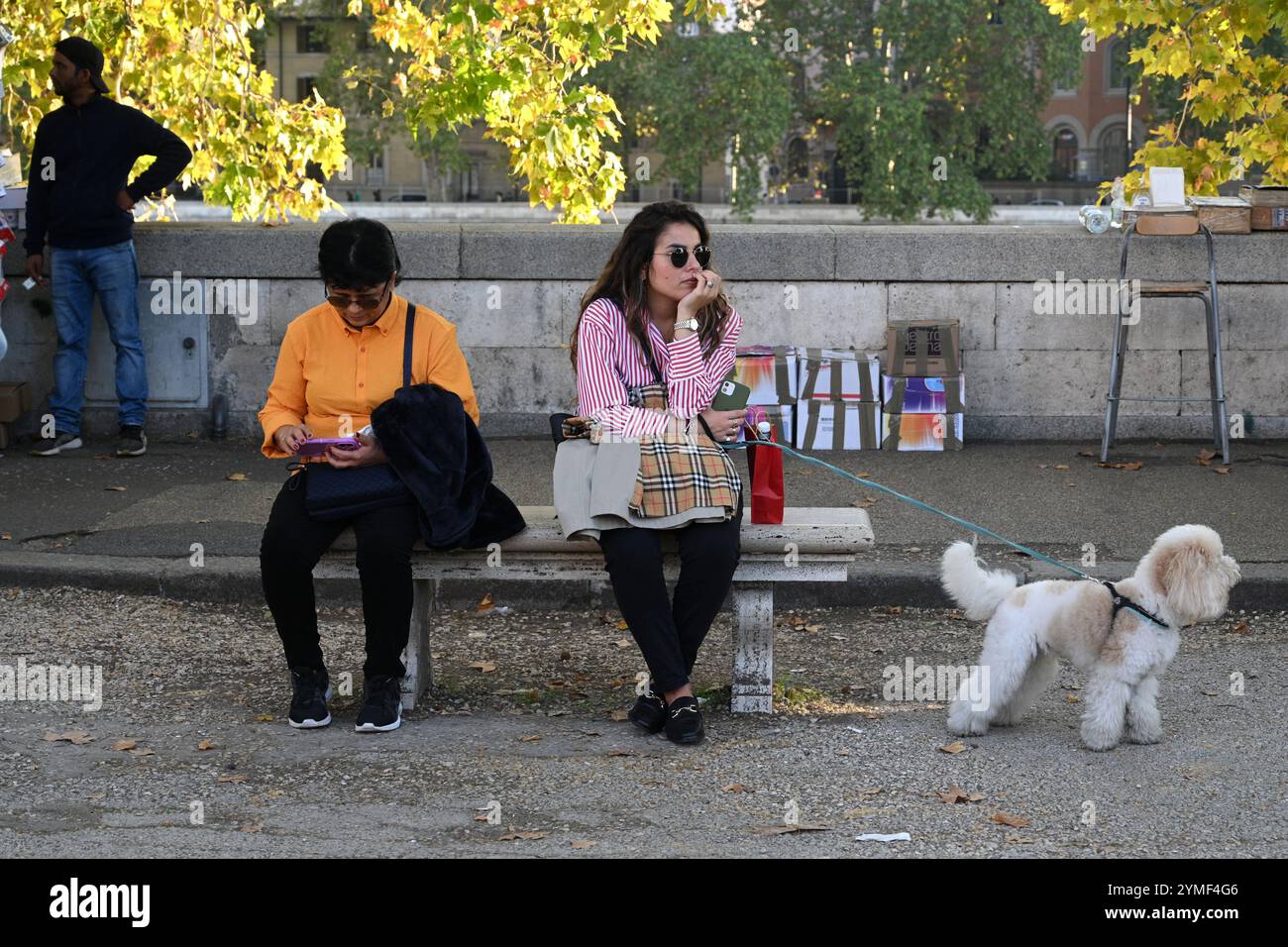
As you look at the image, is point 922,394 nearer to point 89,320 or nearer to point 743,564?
point 743,564

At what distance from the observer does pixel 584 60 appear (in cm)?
1192

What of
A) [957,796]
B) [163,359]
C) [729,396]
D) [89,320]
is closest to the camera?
[957,796]

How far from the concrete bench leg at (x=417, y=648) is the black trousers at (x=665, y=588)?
72 centimetres

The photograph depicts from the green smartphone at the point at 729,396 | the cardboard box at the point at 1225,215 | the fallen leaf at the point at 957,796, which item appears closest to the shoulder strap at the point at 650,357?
the green smartphone at the point at 729,396

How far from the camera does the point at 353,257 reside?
527 centimetres

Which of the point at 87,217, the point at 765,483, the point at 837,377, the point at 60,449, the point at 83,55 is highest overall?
the point at 83,55

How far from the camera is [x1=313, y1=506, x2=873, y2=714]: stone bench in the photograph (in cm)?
544

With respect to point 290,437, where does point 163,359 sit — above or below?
above

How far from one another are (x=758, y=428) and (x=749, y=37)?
48.8 m

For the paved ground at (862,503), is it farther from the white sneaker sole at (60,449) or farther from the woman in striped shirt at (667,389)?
the woman in striped shirt at (667,389)

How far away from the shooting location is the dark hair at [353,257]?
17.3 feet

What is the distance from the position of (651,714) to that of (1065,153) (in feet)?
239

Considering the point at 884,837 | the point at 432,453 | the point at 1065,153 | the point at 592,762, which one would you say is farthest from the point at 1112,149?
the point at 884,837
